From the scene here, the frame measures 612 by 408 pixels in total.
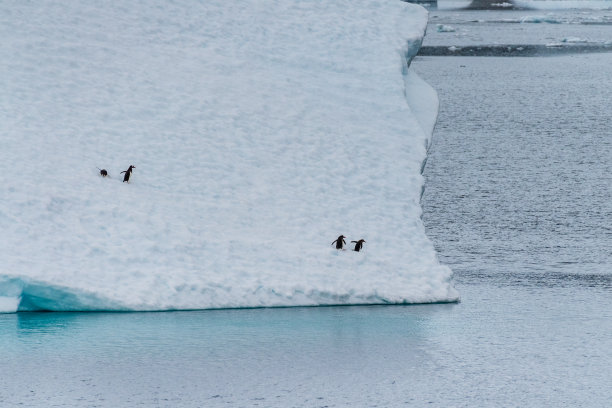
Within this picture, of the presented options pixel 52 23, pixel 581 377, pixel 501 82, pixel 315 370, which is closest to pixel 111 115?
pixel 52 23

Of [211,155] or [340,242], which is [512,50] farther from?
[340,242]

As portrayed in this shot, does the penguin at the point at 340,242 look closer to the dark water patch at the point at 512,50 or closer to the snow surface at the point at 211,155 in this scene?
the snow surface at the point at 211,155

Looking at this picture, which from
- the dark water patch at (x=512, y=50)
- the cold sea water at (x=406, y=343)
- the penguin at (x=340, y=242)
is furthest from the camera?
the dark water patch at (x=512, y=50)

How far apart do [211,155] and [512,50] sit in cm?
2549

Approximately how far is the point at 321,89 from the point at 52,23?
9.01 ft

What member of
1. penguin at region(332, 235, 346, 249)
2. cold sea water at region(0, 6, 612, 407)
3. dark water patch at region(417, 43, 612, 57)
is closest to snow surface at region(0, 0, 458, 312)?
penguin at region(332, 235, 346, 249)

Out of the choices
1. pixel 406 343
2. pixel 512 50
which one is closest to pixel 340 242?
pixel 406 343

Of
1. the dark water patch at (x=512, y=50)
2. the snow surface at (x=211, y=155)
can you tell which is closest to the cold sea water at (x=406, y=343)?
the snow surface at (x=211, y=155)

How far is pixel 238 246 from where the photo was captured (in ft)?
25.3

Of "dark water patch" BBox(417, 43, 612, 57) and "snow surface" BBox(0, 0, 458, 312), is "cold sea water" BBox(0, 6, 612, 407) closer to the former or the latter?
"snow surface" BBox(0, 0, 458, 312)

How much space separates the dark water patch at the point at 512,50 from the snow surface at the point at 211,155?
19.9 meters

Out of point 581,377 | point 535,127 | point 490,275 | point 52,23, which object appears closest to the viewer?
point 581,377

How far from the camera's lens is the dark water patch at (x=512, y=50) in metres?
31.2

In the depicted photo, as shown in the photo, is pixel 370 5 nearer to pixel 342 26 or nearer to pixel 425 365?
pixel 342 26
